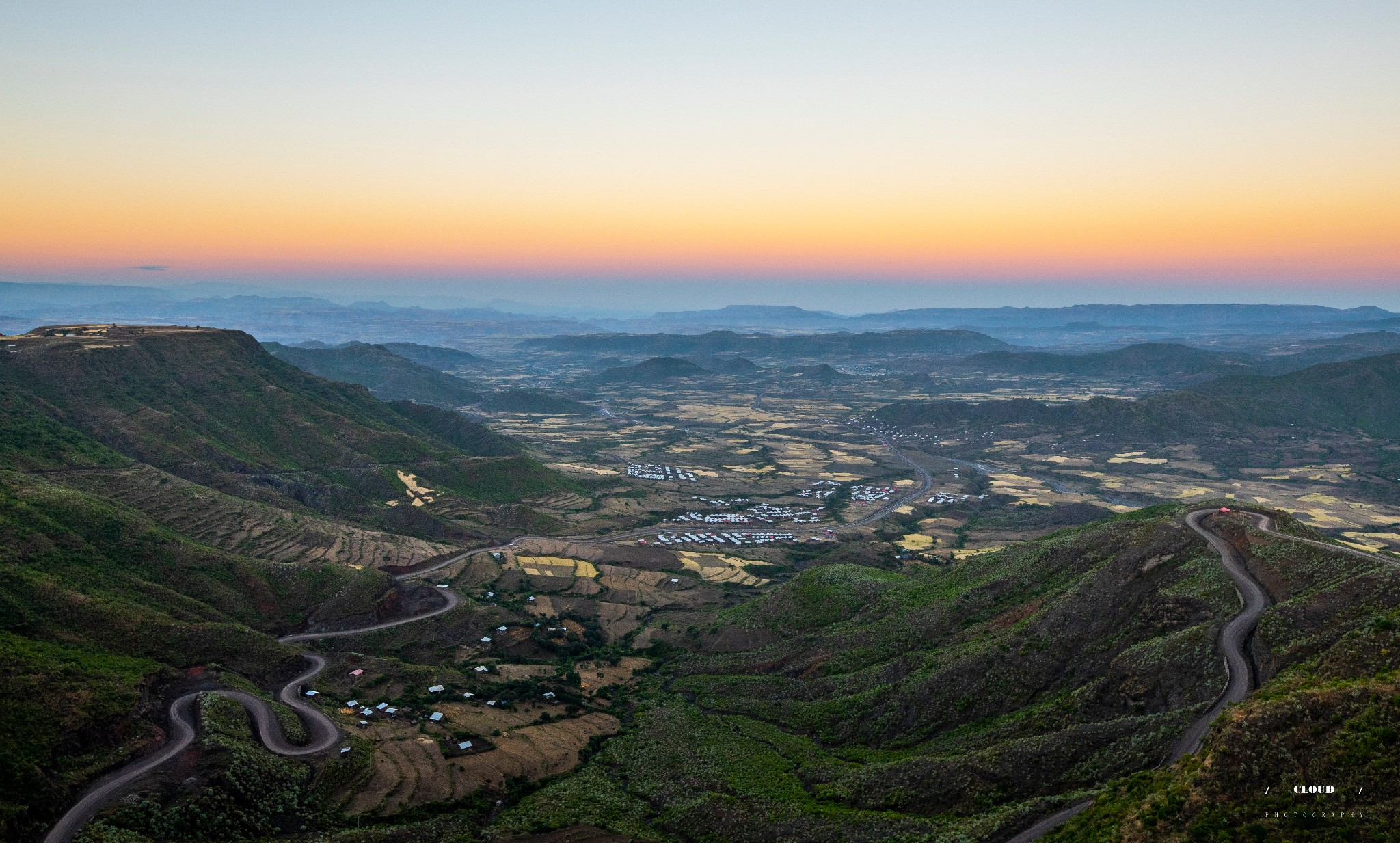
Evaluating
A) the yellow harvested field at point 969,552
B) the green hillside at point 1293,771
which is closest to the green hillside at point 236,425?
the yellow harvested field at point 969,552

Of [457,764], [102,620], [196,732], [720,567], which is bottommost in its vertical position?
[720,567]

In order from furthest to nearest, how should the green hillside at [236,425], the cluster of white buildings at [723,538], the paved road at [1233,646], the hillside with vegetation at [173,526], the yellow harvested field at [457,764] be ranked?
1. the cluster of white buildings at [723,538]
2. the green hillside at [236,425]
3. the yellow harvested field at [457,764]
4. the hillside with vegetation at [173,526]
5. the paved road at [1233,646]

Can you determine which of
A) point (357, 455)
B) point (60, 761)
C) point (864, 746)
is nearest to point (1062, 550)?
point (864, 746)

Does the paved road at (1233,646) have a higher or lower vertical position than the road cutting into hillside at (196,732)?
higher

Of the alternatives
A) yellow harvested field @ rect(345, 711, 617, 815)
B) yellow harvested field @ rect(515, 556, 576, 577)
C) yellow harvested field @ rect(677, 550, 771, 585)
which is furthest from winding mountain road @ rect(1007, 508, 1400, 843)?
yellow harvested field @ rect(515, 556, 576, 577)

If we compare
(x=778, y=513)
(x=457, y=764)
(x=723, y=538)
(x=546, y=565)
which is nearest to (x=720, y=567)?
(x=723, y=538)

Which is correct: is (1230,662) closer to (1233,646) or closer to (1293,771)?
(1233,646)

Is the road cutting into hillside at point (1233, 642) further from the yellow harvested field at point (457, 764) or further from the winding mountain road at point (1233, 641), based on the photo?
the yellow harvested field at point (457, 764)
